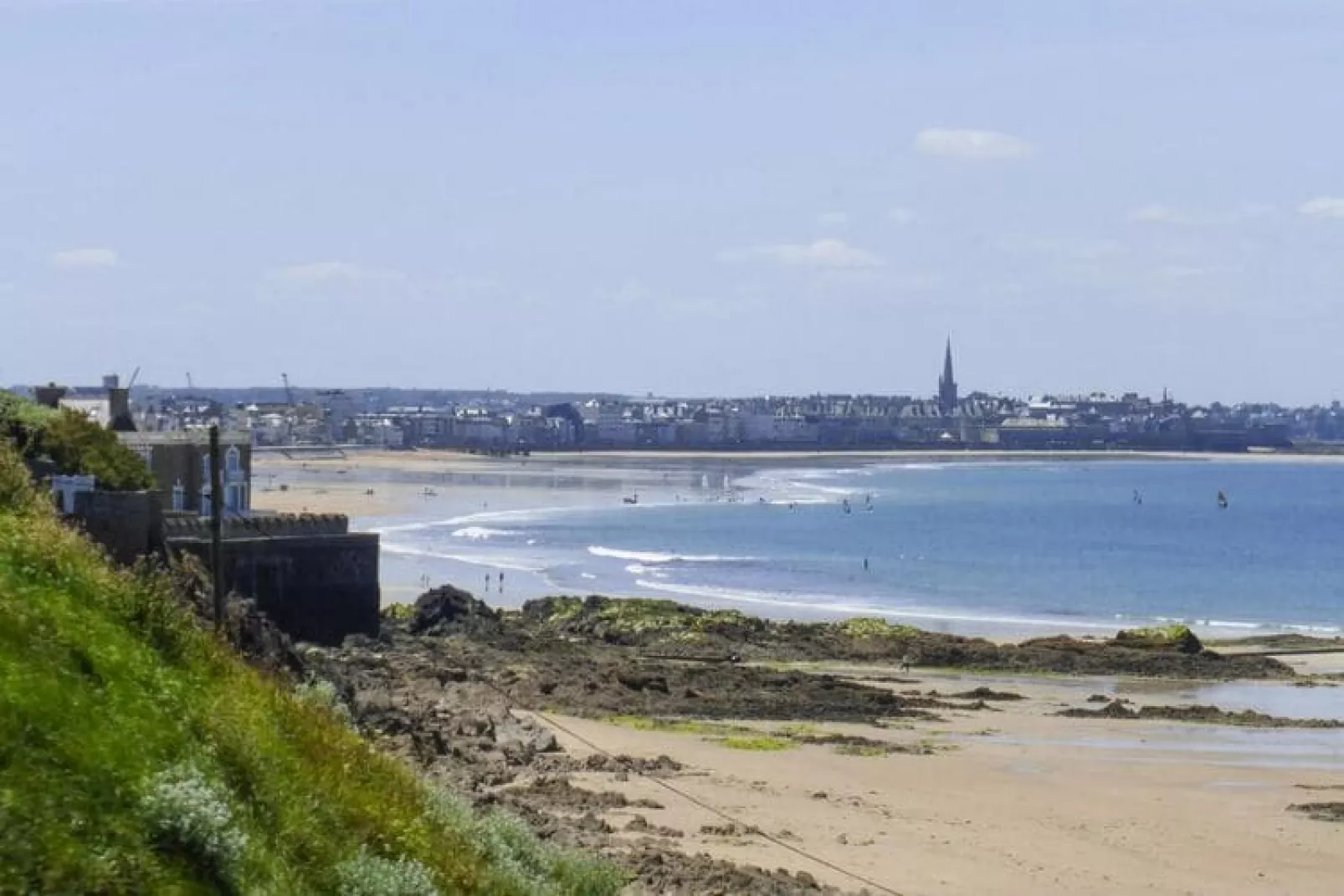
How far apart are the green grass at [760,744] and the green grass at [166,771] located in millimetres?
14017

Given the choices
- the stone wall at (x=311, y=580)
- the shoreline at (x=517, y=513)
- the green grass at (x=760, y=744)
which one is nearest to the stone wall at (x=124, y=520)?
the stone wall at (x=311, y=580)

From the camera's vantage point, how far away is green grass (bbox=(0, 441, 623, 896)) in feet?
28.1

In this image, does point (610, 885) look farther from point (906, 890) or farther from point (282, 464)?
point (282, 464)

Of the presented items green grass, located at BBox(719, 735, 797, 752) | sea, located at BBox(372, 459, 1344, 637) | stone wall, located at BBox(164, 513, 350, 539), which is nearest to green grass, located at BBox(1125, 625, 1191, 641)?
sea, located at BBox(372, 459, 1344, 637)

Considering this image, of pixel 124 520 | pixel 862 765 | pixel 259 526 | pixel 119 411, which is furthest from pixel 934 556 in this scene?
pixel 124 520

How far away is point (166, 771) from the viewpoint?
9.38 m

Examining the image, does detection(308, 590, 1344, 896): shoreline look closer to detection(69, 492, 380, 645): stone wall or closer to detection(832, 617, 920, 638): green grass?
detection(69, 492, 380, 645): stone wall

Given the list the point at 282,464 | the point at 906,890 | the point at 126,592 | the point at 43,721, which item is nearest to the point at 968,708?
the point at 906,890

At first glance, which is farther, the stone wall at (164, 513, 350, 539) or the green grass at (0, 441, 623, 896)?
the stone wall at (164, 513, 350, 539)

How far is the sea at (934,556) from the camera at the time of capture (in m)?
59.3

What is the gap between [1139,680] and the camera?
39500 mm

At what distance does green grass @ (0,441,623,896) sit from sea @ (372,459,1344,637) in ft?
134

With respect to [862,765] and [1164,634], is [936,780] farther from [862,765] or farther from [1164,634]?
[1164,634]

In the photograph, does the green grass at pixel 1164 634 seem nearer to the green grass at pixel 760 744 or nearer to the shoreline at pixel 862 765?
the shoreline at pixel 862 765
